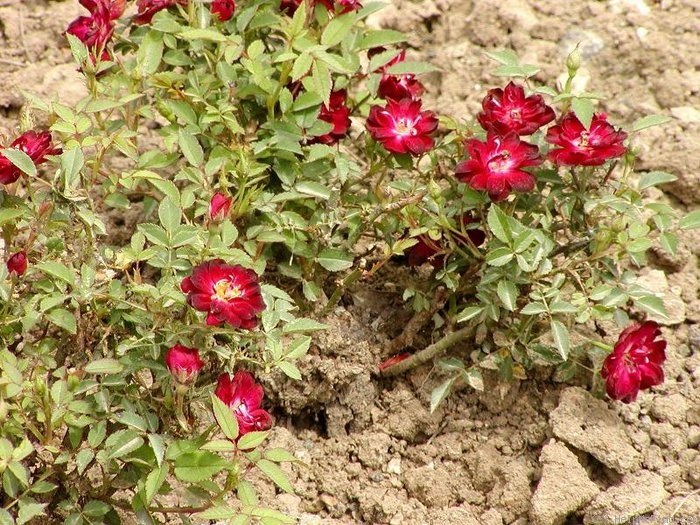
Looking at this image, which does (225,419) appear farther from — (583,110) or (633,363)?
(583,110)

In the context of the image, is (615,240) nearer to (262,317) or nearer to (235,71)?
(262,317)

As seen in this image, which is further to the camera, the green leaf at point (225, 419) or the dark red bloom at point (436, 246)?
the dark red bloom at point (436, 246)

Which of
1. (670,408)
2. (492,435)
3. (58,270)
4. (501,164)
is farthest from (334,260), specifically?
(670,408)

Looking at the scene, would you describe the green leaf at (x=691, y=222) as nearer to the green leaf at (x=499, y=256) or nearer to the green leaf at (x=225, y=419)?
the green leaf at (x=499, y=256)

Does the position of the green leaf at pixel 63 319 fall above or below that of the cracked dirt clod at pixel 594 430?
above

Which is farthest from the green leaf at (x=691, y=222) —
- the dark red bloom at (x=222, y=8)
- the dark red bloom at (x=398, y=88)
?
the dark red bloom at (x=222, y=8)

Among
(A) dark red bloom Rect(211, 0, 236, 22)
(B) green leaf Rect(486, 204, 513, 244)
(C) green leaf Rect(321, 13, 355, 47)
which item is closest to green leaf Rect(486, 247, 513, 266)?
(B) green leaf Rect(486, 204, 513, 244)

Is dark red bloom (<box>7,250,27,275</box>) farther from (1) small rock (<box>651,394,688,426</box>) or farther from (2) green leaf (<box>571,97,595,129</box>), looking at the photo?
(1) small rock (<box>651,394,688,426</box>)
